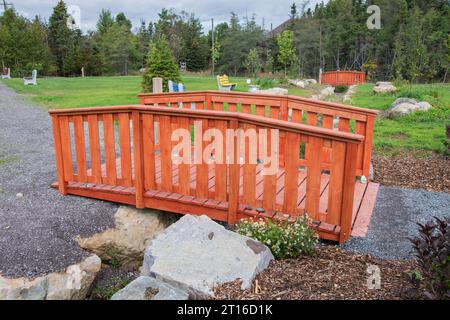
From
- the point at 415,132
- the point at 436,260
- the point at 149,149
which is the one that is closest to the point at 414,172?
the point at 415,132

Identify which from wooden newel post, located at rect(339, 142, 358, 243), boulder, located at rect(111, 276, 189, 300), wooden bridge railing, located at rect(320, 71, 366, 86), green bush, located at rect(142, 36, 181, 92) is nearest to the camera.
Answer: boulder, located at rect(111, 276, 189, 300)

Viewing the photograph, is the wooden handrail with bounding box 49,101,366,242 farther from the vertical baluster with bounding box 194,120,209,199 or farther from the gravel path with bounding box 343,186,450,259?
the gravel path with bounding box 343,186,450,259

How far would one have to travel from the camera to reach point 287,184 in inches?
148

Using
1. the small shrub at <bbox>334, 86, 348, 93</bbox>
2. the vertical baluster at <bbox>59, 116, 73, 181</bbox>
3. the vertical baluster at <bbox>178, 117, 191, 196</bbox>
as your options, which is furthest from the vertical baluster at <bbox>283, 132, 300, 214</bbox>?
the small shrub at <bbox>334, 86, 348, 93</bbox>

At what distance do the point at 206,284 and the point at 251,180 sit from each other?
1.29 metres

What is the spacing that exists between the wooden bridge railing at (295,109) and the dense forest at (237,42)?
103 feet

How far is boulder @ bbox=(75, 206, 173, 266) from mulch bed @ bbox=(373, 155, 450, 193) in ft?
9.66

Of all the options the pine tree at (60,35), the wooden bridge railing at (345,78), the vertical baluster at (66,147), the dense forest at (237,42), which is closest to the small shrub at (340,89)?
the wooden bridge railing at (345,78)

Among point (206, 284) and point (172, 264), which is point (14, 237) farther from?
point (206, 284)

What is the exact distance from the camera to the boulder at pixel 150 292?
2.72 m

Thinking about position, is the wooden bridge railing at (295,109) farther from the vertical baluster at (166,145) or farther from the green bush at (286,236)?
the vertical baluster at (166,145)

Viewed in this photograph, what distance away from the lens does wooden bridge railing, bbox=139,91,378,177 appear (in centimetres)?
486

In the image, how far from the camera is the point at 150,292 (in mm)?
2766
